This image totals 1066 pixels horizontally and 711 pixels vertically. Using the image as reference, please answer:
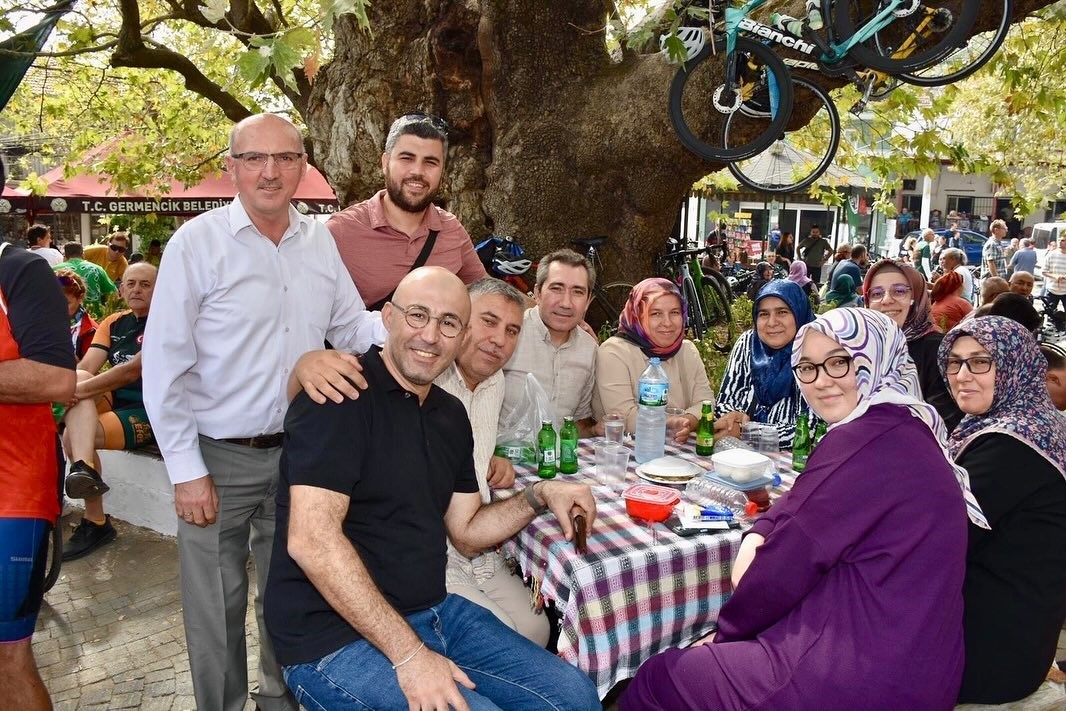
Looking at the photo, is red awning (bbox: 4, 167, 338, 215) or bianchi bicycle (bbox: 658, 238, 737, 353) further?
red awning (bbox: 4, 167, 338, 215)

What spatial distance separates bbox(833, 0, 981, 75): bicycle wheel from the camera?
178 inches

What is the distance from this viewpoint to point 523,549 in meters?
2.65

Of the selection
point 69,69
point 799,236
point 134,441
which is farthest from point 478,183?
point 799,236

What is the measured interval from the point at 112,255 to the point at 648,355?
10.6m

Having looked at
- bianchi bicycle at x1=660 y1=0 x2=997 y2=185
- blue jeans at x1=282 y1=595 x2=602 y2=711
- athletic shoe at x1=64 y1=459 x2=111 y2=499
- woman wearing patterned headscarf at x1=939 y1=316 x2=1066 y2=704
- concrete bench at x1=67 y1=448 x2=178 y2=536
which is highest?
bianchi bicycle at x1=660 y1=0 x2=997 y2=185

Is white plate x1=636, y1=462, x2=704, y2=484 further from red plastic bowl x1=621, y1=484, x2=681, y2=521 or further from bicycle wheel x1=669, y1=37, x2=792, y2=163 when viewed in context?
bicycle wheel x1=669, y1=37, x2=792, y2=163

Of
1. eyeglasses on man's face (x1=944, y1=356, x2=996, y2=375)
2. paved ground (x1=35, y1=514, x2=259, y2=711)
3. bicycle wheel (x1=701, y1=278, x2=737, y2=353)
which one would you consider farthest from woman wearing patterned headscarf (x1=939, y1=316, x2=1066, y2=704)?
bicycle wheel (x1=701, y1=278, x2=737, y2=353)

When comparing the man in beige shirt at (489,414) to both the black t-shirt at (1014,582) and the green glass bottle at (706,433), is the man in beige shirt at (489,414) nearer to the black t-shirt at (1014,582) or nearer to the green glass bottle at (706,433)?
the green glass bottle at (706,433)

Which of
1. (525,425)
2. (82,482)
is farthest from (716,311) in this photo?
(82,482)

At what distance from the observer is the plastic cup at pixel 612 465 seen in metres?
3.03

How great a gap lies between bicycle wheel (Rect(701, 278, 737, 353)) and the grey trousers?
25.7 ft

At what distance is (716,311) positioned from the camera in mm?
10336

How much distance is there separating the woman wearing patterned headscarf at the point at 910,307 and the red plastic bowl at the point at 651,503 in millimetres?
2516

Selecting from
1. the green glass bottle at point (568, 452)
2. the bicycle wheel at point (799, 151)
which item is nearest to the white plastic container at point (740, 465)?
the green glass bottle at point (568, 452)
